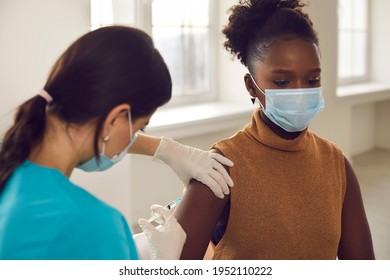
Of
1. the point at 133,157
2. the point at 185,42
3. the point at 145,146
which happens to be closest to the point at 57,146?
the point at 145,146

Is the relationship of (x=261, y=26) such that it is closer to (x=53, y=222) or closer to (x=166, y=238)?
(x=166, y=238)

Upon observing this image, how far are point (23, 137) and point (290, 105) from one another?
696 millimetres

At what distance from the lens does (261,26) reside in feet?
4.23

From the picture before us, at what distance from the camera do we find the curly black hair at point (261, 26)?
1245mm

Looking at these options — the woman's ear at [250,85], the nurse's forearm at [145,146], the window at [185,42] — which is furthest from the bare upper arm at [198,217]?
the window at [185,42]

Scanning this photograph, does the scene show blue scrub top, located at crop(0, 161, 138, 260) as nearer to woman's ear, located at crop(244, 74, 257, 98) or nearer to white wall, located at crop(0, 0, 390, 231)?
woman's ear, located at crop(244, 74, 257, 98)

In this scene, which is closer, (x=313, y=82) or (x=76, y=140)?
(x=76, y=140)

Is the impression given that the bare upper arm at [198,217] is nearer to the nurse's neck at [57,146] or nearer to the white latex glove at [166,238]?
the white latex glove at [166,238]

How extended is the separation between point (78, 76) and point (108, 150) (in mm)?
170

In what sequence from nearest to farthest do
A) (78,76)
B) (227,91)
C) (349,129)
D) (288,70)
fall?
1. (78,76)
2. (288,70)
3. (227,91)
4. (349,129)

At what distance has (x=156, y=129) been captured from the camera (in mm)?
2639
